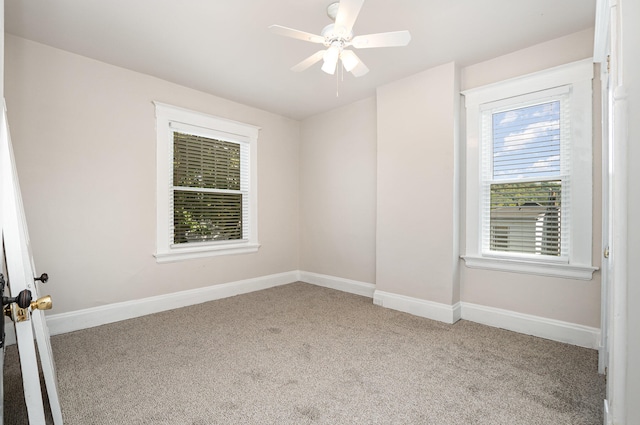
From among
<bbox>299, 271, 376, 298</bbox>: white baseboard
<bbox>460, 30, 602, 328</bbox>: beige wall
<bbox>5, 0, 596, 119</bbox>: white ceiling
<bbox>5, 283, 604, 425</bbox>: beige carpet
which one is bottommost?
<bbox>5, 283, 604, 425</bbox>: beige carpet

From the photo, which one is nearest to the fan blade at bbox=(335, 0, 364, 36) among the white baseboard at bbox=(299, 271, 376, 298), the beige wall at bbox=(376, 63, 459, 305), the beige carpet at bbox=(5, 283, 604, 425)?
the beige wall at bbox=(376, 63, 459, 305)

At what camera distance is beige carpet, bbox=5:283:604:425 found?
5.67 ft

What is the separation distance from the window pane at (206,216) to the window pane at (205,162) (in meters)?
0.14

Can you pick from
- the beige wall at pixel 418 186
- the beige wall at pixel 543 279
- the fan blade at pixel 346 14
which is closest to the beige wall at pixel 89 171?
the beige wall at pixel 418 186

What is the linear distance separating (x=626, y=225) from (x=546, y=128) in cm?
204

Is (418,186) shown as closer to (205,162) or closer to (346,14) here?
(346,14)

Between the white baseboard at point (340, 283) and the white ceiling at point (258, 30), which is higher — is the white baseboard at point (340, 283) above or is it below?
below

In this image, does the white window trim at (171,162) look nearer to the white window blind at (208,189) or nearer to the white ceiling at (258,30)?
the white window blind at (208,189)

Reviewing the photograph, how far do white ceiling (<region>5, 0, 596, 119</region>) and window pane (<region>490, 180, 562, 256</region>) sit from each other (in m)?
1.30

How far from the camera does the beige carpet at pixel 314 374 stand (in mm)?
1729

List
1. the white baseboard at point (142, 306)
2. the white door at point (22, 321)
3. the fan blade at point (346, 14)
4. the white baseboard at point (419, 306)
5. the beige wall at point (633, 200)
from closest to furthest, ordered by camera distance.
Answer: the beige wall at point (633, 200), the white door at point (22, 321), the fan blade at point (346, 14), the white baseboard at point (142, 306), the white baseboard at point (419, 306)

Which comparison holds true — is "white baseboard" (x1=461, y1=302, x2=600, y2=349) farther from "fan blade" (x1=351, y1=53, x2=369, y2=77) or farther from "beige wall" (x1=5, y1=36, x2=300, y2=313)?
"beige wall" (x1=5, y1=36, x2=300, y2=313)

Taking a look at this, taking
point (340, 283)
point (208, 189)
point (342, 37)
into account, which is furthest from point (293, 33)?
point (340, 283)

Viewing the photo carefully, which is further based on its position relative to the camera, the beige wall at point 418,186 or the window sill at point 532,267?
the beige wall at point 418,186
